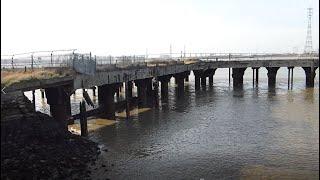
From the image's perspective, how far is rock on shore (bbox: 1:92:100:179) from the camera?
1627cm

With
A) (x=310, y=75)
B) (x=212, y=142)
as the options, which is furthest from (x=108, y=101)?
(x=310, y=75)

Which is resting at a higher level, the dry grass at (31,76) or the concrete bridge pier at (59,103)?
the dry grass at (31,76)

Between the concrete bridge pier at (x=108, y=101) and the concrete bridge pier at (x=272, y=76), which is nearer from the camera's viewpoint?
the concrete bridge pier at (x=108, y=101)

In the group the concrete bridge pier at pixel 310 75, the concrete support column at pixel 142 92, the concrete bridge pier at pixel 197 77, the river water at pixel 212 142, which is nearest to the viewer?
the river water at pixel 212 142

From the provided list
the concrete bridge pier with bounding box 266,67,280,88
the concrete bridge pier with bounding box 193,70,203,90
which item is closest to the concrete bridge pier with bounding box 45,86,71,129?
the concrete bridge pier with bounding box 193,70,203,90

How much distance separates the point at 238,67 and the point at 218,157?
40091mm

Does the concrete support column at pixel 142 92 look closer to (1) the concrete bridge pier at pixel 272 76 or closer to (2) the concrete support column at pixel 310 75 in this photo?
(1) the concrete bridge pier at pixel 272 76

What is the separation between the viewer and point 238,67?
59281mm

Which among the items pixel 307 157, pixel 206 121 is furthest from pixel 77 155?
pixel 206 121

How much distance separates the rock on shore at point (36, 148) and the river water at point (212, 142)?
104 cm

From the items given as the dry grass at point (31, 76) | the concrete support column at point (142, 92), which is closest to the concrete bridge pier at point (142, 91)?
the concrete support column at point (142, 92)

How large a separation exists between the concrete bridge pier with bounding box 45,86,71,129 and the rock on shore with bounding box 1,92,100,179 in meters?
1.40

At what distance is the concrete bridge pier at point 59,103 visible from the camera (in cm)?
2344

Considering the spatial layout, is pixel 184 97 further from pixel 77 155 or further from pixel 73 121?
pixel 77 155
